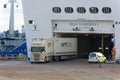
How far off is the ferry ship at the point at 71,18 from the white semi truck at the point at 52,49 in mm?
1689

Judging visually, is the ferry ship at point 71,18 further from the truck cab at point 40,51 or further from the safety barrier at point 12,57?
the safety barrier at point 12,57

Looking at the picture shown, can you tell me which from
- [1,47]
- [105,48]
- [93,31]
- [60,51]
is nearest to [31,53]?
[60,51]

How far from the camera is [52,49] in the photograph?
2149 inches

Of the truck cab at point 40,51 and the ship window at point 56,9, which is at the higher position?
the ship window at point 56,9

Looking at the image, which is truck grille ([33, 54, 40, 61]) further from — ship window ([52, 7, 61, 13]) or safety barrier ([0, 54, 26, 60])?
safety barrier ([0, 54, 26, 60])

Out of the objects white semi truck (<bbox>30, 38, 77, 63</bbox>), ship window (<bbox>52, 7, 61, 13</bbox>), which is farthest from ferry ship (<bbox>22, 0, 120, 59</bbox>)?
white semi truck (<bbox>30, 38, 77, 63</bbox>)

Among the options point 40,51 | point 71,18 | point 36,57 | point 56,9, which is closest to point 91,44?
point 71,18

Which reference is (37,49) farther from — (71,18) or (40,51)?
(71,18)

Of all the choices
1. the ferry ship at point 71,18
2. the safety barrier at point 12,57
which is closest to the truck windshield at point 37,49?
the ferry ship at point 71,18

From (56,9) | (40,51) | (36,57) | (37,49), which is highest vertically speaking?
(56,9)

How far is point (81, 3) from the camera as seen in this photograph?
56.2m

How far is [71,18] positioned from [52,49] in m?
4.98

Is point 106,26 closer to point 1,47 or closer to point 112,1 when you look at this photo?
point 112,1

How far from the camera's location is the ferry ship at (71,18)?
55531mm
